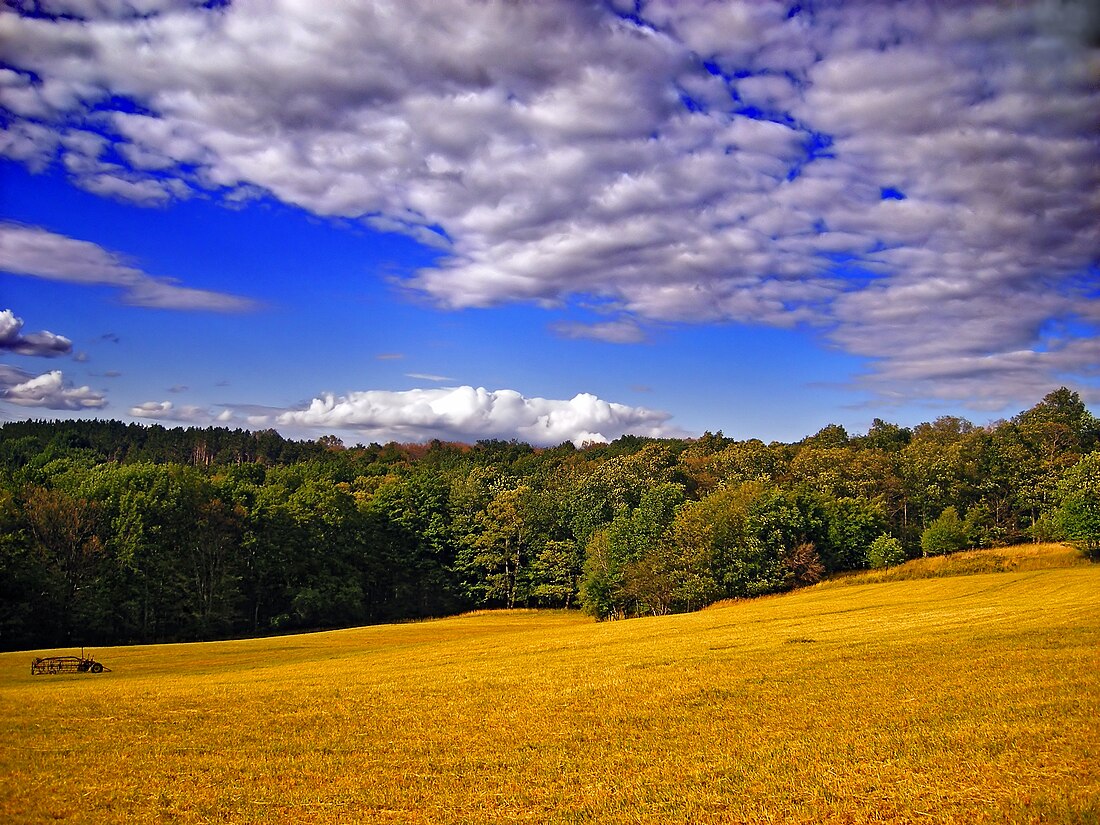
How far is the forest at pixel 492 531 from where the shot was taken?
257ft

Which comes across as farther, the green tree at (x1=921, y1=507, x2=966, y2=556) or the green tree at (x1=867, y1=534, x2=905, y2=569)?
the green tree at (x1=921, y1=507, x2=966, y2=556)

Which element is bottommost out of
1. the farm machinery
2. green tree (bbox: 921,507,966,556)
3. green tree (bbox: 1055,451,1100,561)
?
the farm machinery

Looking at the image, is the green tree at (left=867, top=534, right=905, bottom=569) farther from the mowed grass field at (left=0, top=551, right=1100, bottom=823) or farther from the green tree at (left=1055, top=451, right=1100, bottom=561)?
the mowed grass field at (left=0, top=551, right=1100, bottom=823)

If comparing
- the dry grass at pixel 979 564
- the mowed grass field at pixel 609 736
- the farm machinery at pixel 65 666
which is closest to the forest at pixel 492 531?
the dry grass at pixel 979 564

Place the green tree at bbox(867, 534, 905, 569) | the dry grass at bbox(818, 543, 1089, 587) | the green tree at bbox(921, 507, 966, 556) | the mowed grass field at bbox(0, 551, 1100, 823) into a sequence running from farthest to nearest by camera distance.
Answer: the green tree at bbox(921, 507, 966, 556) → the green tree at bbox(867, 534, 905, 569) → the dry grass at bbox(818, 543, 1089, 587) → the mowed grass field at bbox(0, 551, 1100, 823)

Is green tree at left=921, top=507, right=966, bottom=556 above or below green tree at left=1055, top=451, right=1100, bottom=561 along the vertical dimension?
below

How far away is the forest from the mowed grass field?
1629 inches

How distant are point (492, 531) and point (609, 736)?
94.6m

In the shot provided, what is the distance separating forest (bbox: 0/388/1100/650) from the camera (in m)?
78.2

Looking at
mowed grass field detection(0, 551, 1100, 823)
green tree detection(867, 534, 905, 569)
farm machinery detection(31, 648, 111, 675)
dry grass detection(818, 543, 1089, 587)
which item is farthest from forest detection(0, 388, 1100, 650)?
mowed grass field detection(0, 551, 1100, 823)

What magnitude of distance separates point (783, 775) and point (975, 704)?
906 cm

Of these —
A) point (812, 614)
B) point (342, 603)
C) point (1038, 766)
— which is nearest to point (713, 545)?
point (812, 614)

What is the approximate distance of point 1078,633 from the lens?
110ft

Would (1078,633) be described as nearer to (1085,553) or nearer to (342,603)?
(1085,553)
